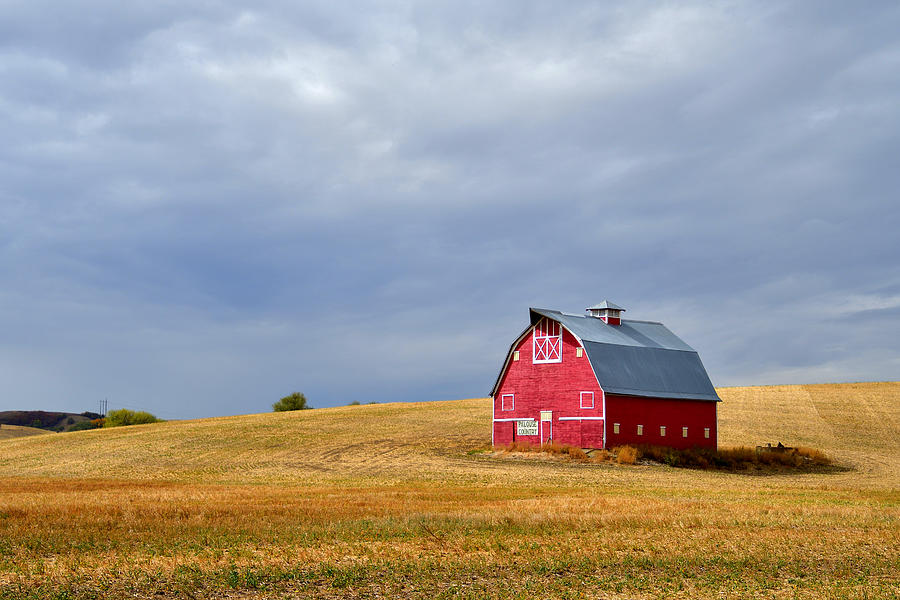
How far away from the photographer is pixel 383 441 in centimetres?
5428

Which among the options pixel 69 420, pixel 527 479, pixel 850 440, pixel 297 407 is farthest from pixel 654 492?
pixel 69 420

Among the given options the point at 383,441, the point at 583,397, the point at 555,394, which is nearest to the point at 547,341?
the point at 555,394

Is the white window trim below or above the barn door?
above

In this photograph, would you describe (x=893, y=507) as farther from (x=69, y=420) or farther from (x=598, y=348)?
(x=69, y=420)

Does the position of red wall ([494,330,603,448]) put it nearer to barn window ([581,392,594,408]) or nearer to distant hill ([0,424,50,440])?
barn window ([581,392,594,408])

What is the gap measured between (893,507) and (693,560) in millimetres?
13280

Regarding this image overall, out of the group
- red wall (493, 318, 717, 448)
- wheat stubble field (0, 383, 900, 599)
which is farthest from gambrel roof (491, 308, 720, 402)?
wheat stubble field (0, 383, 900, 599)

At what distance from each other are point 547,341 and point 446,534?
3705 centimetres

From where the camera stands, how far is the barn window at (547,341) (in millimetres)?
52625

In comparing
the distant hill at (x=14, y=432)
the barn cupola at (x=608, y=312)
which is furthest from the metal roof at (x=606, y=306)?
the distant hill at (x=14, y=432)

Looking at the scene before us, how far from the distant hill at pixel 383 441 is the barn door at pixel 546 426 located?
4269mm

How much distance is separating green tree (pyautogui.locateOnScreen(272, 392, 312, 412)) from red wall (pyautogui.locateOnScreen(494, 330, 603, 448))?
48.6m

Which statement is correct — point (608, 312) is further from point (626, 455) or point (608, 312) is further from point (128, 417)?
point (128, 417)

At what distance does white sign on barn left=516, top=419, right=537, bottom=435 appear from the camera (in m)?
52.8
